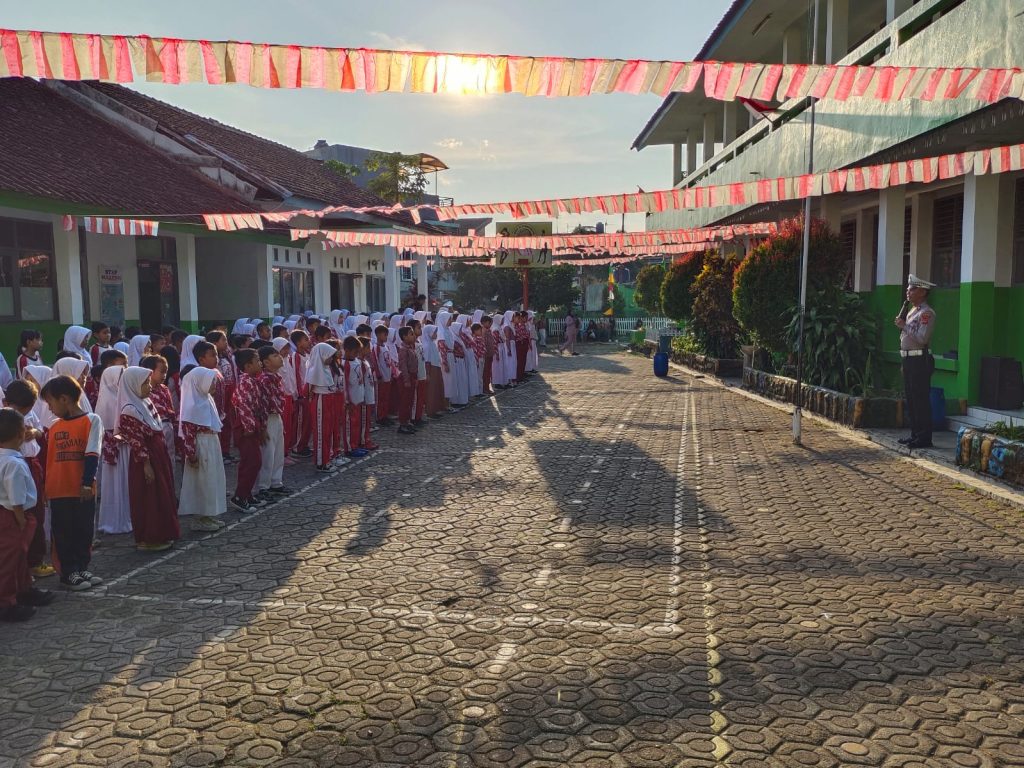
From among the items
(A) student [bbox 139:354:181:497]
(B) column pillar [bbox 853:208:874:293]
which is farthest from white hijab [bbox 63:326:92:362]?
(B) column pillar [bbox 853:208:874:293]

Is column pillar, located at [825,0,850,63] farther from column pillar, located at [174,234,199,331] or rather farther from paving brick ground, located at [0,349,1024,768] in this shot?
column pillar, located at [174,234,199,331]

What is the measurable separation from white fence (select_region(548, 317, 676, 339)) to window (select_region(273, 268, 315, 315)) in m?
15.7

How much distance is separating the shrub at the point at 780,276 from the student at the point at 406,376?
21.6ft

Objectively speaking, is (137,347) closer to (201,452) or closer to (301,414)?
(301,414)

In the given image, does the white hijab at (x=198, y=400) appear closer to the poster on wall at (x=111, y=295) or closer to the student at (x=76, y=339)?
the student at (x=76, y=339)

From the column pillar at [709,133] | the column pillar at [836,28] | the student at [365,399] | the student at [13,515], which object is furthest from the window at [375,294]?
the student at [13,515]

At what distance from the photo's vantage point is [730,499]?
26.8ft

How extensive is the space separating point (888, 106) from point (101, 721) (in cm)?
1178

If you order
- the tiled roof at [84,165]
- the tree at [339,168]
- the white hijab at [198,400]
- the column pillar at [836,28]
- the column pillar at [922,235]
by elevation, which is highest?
the tree at [339,168]

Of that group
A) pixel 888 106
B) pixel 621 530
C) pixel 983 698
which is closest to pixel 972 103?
pixel 888 106

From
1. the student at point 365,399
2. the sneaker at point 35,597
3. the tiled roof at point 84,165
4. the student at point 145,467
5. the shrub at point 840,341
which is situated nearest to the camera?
the sneaker at point 35,597

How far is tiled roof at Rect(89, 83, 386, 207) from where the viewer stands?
2256 centimetres

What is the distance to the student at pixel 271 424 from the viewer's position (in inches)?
322

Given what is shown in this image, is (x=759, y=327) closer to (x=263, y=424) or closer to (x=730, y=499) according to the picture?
(x=730, y=499)
